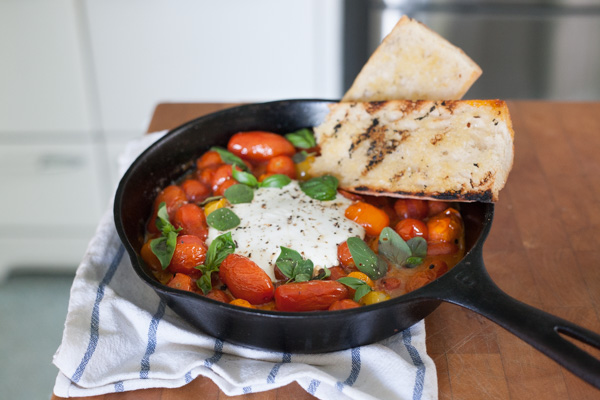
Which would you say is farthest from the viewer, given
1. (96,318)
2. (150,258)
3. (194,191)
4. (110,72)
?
(110,72)

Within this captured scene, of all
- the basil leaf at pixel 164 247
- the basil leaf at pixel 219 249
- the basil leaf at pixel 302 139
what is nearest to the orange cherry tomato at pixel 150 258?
the basil leaf at pixel 164 247

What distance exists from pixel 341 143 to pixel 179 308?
0.72m

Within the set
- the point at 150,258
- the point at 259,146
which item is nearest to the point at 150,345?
the point at 150,258

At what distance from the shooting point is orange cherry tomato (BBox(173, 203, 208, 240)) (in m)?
1.68

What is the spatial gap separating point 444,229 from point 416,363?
37 cm

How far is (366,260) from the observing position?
1.53 metres

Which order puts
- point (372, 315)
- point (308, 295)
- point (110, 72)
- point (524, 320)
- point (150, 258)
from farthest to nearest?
point (110, 72)
point (150, 258)
point (308, 295)
point (372, 315)
point (524, 320)

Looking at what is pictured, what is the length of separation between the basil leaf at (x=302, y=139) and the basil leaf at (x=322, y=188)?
0.21 meters

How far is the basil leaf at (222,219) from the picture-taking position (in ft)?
5.44

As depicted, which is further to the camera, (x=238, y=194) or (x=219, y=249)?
(x=238, y=194)

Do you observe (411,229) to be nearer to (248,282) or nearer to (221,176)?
(248,282)

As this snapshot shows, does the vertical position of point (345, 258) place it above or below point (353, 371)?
above

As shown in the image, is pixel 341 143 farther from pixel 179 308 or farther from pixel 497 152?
pixel 179 308

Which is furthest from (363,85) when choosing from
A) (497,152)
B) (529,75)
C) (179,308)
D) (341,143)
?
(529,75)
